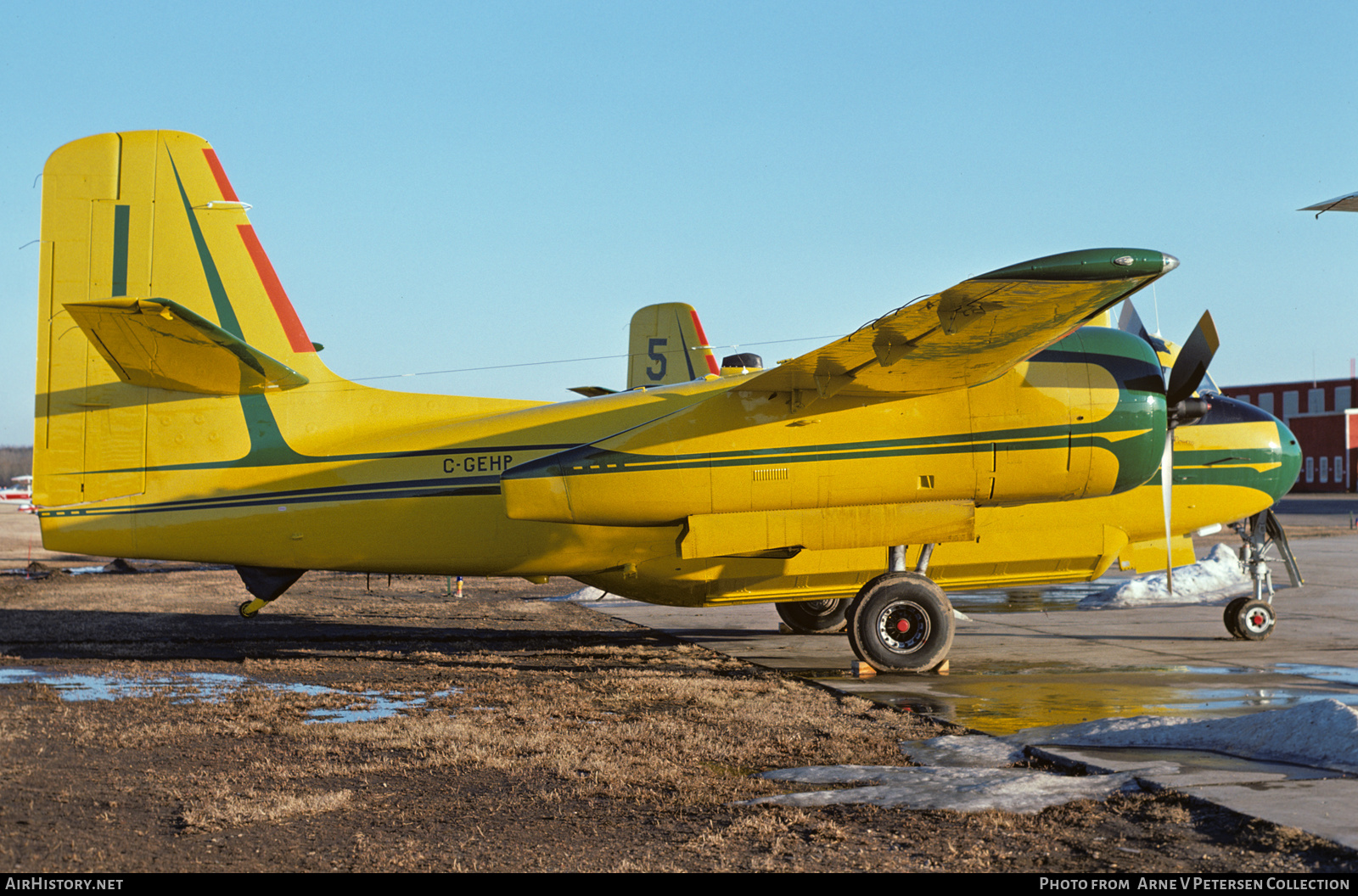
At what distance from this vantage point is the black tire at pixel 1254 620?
14.7 m

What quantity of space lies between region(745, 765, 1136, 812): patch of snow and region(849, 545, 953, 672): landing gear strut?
4.95 m

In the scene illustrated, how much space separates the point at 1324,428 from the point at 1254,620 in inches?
3282

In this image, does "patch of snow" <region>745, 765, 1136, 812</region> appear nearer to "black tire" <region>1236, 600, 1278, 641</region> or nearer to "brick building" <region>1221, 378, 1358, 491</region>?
"black tire" <region>1236, 600, 1278, 641</region>

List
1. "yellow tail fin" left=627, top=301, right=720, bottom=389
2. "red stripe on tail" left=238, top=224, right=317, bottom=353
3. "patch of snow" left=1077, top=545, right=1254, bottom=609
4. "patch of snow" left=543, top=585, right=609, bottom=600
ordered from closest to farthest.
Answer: "red stripe on tail" left=238, top=224, right=317, bottom=353 → "patch of snow" left=1077, top=545, right=1254, bottom=609 → "patch of snow" left=543, top=585, right=609, bottom=600 → "yellow tail fin" left=627, top=301, right=720, bottom=389

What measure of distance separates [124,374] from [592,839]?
30.8 ft

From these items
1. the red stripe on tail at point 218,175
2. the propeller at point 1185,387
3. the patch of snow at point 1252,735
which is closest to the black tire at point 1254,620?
the propeller at point 1185,387

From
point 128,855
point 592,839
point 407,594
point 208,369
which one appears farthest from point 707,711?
point 407,594

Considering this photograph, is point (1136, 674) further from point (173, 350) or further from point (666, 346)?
point (666, 346)

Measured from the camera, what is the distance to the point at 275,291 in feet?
44.4

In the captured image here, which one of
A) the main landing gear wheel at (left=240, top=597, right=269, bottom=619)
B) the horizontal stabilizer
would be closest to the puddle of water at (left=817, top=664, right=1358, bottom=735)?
the main landing gear wheel at (left=240, top=597, right=269, bottom=619)

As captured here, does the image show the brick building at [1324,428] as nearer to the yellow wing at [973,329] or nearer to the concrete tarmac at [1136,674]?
the concrete tarmac at [1136,674]

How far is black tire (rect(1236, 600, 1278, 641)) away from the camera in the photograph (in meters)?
14.7

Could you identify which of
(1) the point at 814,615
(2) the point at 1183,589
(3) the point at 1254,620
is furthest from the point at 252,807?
(2) the point at 1183,589

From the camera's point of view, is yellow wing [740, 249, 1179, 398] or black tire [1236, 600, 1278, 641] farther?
black tire [1236, 600, 1278, 641]
